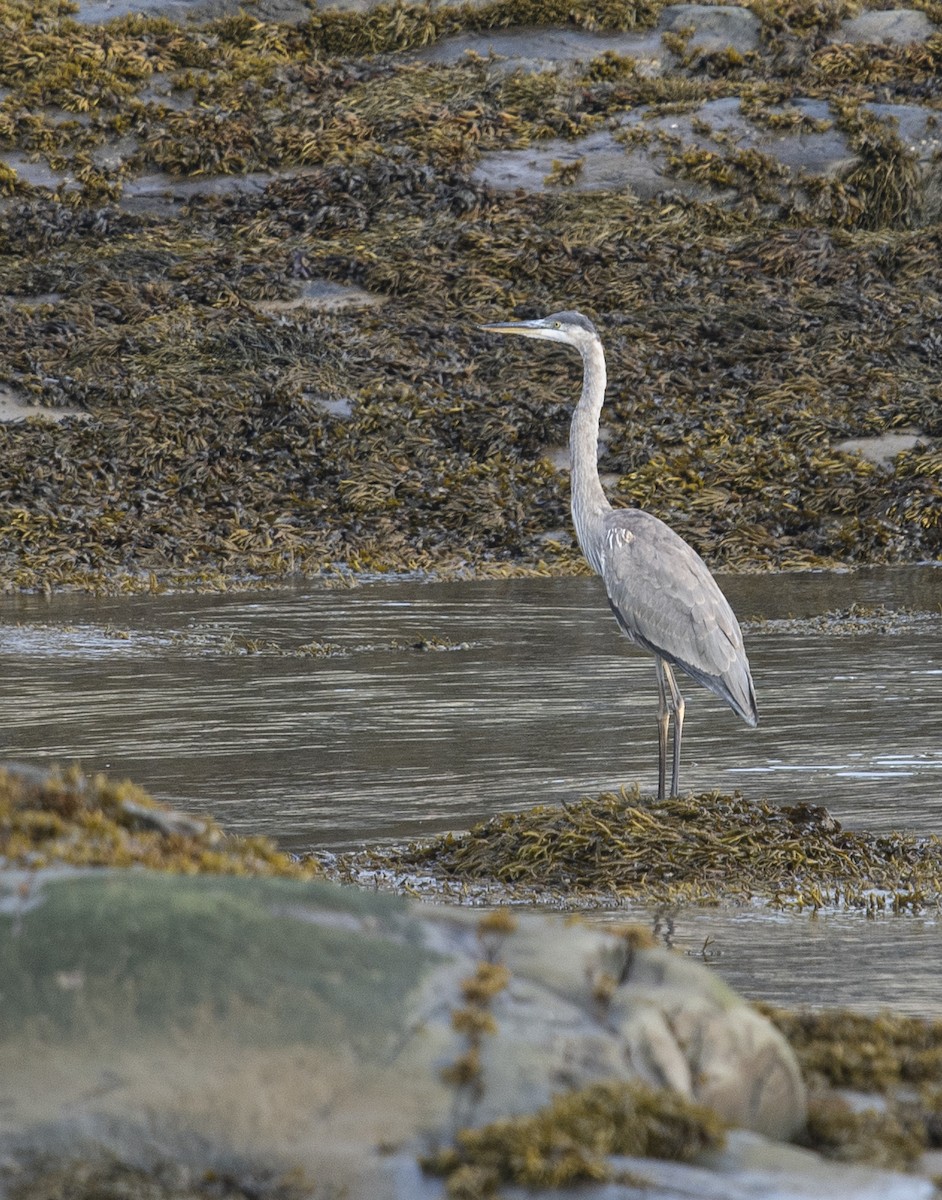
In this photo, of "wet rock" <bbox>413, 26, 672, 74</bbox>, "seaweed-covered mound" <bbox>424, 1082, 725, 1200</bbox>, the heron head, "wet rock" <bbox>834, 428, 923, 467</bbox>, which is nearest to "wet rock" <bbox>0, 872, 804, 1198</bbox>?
"seaweed-covered mound" <bbox>424, 1082, 725, 1200</bbox>

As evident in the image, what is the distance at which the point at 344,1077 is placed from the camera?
10.1 feet

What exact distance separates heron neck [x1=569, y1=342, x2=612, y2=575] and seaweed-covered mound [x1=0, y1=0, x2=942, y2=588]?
27.2ft

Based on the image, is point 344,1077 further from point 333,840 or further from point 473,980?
point 333,840

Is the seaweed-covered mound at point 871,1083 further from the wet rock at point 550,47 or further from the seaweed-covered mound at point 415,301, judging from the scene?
the wet rock at point 550,47

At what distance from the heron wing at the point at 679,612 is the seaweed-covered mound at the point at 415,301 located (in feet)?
30.2

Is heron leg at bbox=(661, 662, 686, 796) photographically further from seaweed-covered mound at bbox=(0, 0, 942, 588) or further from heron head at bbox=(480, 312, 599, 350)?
seaweed-covered mound at bbox=(0, 0, 942, 588)

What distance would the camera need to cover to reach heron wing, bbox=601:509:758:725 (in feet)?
27.4

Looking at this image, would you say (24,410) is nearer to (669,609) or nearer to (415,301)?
(415,301)

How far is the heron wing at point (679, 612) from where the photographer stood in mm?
8344

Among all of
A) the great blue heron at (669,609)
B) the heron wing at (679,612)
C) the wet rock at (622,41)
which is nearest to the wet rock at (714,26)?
the wet rock at (622,41)

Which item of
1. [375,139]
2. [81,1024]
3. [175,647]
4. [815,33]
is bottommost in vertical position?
[175,647]

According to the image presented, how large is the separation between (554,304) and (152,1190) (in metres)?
20.7

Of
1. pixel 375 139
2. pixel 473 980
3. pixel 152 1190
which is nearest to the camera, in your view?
pixel 152 1190

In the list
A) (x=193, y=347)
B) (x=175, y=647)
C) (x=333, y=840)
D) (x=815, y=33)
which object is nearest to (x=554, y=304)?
(x=193, y=347)
